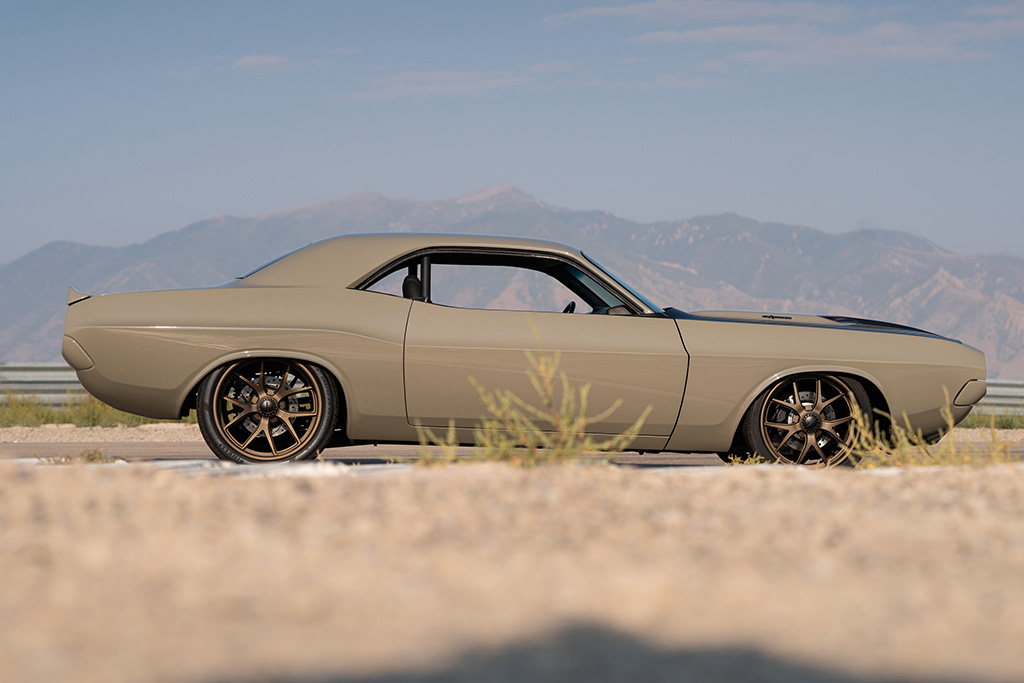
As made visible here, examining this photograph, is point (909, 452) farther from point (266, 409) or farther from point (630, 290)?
point (266, 409)

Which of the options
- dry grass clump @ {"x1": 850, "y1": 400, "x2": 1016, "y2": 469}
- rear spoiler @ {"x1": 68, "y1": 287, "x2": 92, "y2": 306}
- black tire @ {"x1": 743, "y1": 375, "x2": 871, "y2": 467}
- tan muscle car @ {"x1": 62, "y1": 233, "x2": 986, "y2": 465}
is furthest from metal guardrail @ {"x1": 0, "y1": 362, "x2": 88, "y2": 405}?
dry grass clump @ {"x1": 850, "y1": 400, "x2": 1016, "y2": 469}

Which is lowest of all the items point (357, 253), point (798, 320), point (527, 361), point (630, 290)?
point (527, 361)

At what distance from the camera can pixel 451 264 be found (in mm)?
6070

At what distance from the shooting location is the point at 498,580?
7.87 feet

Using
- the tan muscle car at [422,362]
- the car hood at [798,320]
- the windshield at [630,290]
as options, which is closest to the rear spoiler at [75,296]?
the tan muscle car at [422,362]

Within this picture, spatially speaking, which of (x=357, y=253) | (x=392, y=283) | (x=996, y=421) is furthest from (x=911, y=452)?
(x=996, y=421)

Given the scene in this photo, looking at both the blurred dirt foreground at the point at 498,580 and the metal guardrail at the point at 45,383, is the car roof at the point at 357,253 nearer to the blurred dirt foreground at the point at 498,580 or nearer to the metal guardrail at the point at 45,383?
the blurred dirt foreground at the point at 498,580

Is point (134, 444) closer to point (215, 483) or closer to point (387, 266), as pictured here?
point (387, 266)

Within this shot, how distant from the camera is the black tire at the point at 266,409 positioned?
16.8 ft

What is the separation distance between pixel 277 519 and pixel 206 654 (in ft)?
3.50

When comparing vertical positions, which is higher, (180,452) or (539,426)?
(539,426)

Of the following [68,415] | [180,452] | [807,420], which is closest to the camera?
[807,420]

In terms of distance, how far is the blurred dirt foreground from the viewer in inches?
74.5

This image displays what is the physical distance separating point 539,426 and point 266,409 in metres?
1.57
